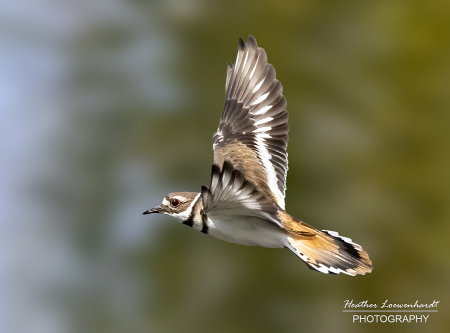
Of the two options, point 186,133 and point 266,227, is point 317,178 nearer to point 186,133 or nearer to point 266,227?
point 186,133

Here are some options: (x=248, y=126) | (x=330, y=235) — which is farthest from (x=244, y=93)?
(x=330, y=235)

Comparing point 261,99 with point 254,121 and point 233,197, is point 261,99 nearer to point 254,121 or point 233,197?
point 254,121

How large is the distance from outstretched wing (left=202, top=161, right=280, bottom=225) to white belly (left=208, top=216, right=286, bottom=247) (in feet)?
0.31

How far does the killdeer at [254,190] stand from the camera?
114 inches

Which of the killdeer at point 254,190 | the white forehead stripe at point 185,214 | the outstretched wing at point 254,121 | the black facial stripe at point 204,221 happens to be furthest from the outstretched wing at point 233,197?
the outstretched wing at point 254,121

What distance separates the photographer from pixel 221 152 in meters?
4.12

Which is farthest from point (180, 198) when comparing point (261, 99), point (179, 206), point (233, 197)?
point (261, 99)

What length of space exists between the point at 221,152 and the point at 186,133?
3072 millimetres

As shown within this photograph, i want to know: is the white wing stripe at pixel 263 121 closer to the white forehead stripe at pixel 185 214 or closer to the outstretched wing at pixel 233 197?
the white forehead stripe at pixel 185 214

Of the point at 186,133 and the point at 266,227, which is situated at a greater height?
the point at 186,133

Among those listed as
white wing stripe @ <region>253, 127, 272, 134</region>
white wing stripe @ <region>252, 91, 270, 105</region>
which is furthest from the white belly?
white wing stripe @ <region>252, 91, 270, 105</region>

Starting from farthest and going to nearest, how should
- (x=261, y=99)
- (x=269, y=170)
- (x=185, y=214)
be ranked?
(x=261, y=99), (x=269, y=170), (x=185, y=214)

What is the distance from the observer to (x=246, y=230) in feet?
10.4

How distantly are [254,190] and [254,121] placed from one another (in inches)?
62.3
